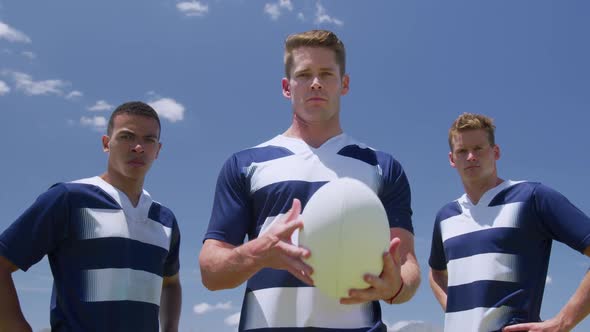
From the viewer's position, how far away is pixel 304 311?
3969mm

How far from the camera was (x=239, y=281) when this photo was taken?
153 inches

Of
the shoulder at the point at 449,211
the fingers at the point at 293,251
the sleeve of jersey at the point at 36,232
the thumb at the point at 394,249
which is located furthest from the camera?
the shoulder at the point at 449,211

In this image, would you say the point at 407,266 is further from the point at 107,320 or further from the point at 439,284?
the point at 439,284

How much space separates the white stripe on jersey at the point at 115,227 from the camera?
6.14m

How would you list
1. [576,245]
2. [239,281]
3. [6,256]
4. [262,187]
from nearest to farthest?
1. [239,281]
2. [262,187]
3. [6,256]
4. [576,245]

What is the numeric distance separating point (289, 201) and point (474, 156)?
3.88 m

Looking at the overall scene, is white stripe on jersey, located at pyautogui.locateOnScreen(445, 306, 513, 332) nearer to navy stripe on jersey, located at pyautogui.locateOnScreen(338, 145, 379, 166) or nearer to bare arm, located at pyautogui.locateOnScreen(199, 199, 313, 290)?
navy stripe on jersey, located at pyautogui.locateOnScreen(338, 145, 379, 166)

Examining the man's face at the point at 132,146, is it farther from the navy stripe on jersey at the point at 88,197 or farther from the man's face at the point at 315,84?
the man's face at the point at 315,84

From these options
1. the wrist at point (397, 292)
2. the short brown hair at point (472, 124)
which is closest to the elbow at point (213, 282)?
the wrist at point (397, 292)

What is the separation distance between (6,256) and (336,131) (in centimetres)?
373

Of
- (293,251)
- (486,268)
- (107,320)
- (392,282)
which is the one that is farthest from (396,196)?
(107,320)

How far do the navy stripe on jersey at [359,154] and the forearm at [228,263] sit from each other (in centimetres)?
115

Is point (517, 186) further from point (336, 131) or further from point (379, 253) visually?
point (379, 253)

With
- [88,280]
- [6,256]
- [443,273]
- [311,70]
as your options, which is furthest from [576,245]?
[6,256]
